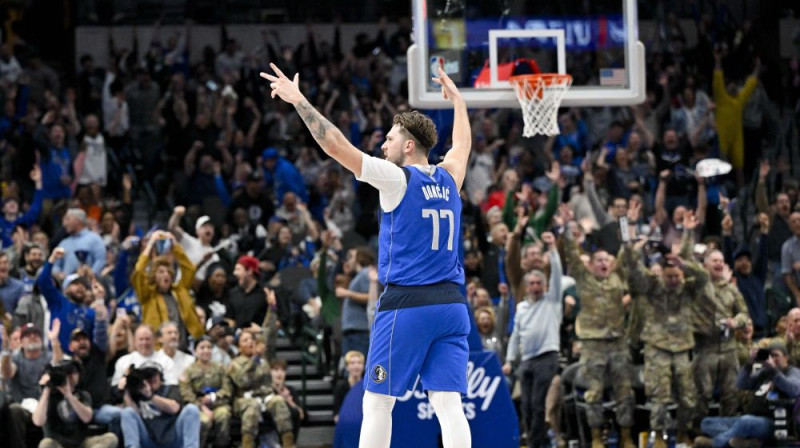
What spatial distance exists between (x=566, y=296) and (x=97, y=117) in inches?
369

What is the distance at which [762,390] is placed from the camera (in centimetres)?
1566

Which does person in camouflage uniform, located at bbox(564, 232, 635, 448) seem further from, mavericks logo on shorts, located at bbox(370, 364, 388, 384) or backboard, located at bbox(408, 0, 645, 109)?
mavericks logo on shorts, located at bbox(370, 364, 388, 384)

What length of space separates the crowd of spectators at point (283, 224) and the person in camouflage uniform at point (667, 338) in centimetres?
15

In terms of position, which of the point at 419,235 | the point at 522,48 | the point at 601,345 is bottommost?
the point at 601,345

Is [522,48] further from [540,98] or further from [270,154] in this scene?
[270,154]

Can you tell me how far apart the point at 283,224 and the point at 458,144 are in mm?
11323

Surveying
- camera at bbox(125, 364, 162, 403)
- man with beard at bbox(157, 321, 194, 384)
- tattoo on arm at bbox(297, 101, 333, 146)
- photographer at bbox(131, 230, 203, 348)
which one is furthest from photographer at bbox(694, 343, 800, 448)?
tattoo on arm at bbox(297, 101, 333, 146)

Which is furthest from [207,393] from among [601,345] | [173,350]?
[601,345]

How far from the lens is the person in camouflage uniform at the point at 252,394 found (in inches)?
619

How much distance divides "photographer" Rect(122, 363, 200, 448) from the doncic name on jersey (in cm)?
730

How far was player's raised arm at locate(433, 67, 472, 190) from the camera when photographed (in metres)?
8.84

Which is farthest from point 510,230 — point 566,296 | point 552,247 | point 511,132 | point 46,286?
point 46,286

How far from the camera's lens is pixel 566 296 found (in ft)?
58.1

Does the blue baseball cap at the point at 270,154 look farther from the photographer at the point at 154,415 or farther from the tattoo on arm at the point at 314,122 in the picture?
the tattoo on arm at the point at 314,122
